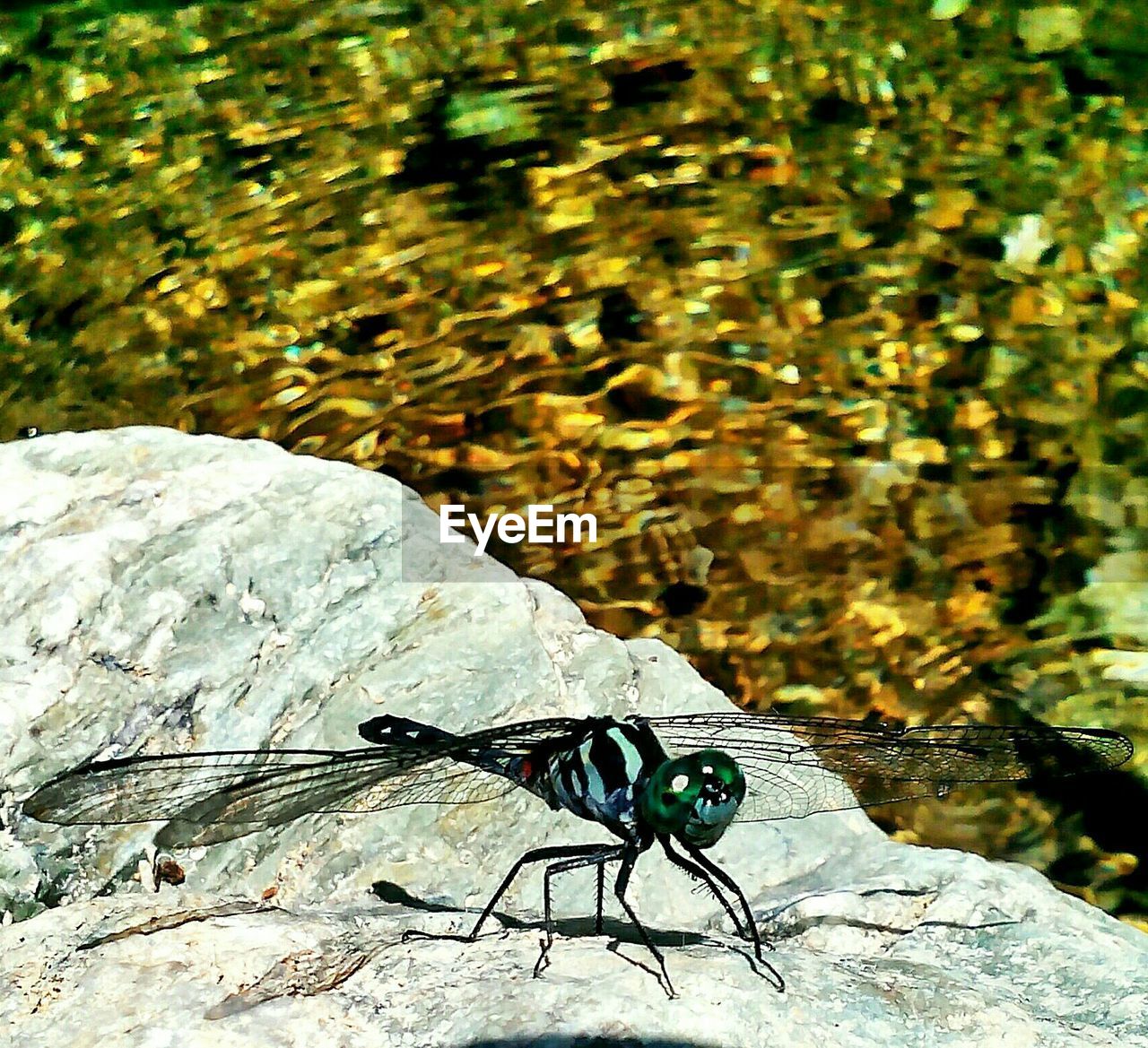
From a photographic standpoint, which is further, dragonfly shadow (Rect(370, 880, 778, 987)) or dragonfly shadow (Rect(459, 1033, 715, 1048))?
dragonfly shadow (Rect(370, 880, 778, 987))

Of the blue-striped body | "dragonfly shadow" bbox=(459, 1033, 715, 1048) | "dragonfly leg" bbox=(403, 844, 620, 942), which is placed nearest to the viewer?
"dragonfly shadow" bbox=(459, 1033, 715, 1048)

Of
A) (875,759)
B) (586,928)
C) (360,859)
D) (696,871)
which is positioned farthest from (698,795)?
(360,859)

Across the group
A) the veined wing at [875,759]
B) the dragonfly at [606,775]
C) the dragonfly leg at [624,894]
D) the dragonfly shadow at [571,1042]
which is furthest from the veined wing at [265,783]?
the dragonfly shadow at [571,1042]

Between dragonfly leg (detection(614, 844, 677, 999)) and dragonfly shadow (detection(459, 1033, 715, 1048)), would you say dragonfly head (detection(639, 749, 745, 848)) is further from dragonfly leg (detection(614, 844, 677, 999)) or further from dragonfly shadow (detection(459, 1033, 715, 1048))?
dragonfly shadow (detection(459, 1033, 715, 1048))

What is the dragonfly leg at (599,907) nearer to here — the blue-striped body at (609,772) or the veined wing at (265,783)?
the blue-striped body at (609,772)

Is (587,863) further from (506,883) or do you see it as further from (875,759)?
(875,759)

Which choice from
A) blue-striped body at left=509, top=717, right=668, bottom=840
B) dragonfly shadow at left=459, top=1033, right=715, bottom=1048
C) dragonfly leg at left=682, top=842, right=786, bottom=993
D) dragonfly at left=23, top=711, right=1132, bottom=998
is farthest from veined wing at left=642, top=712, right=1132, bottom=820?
dragonfly shadow at left=459, top=1033, right=715, bottom=1048
